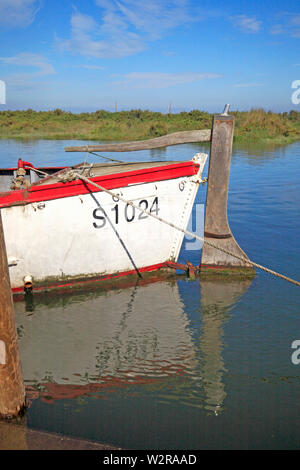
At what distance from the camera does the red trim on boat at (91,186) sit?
244 inches

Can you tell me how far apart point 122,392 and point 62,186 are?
3.34 meters

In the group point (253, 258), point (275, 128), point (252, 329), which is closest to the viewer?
point (252, 329)

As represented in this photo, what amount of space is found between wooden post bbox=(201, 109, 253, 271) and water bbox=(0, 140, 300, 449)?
869 mm

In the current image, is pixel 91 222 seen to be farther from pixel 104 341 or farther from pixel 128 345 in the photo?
pixel 128 345

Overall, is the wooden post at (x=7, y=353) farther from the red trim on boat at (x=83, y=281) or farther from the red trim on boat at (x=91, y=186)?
the red trim on boat at (x=83, y=281)

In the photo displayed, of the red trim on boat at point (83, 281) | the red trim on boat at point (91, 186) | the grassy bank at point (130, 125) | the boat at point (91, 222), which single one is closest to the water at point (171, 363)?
the red trim on boat at point (83, 281)

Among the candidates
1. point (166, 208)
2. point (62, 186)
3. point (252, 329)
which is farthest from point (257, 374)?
point (62, 186)

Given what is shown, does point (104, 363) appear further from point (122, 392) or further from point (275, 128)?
point (275, 128)

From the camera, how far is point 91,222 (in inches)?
264

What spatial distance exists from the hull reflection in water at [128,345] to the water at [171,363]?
0.05ft

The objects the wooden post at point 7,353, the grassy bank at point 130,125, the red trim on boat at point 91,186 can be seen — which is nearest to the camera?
the wooden post at point 7,353

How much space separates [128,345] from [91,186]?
2.62m

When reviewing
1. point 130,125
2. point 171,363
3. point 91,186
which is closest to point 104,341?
point 171,363

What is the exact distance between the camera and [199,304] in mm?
6758
